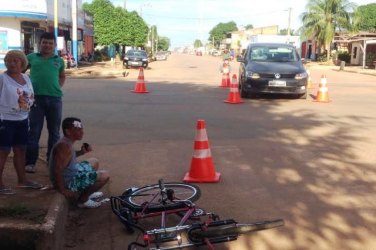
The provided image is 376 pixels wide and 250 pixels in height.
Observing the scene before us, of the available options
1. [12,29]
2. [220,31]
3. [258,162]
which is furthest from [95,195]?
[220,31]

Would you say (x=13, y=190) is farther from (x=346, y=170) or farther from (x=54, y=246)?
(x=346, y=170)

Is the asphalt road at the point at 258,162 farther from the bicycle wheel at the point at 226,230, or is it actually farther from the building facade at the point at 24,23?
the building facade at the point at 24,23

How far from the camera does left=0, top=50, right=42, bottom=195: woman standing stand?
198 inches

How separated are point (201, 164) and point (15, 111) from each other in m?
2.25

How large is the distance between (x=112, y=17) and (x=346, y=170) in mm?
39739

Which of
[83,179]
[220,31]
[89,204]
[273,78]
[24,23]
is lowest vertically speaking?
[89,204]

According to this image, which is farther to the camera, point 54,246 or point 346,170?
point 346,170

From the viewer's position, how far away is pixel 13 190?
16.8 feet

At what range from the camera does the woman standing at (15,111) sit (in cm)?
504

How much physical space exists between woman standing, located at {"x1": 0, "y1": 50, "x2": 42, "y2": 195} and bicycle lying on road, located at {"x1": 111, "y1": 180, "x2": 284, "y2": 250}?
3.66 ft

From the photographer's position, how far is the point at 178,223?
4602 millimetres

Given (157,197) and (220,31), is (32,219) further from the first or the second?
(220,31)

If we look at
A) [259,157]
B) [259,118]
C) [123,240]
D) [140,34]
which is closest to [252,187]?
[259,157]

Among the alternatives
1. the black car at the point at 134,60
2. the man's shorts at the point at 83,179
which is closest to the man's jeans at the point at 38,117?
the man's shorts at the point at 83,179
